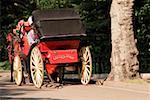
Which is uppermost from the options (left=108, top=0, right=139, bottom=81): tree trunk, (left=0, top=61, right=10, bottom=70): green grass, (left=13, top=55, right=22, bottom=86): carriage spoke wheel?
(left=108, top=0, right=139, bottom=81): tree trunk

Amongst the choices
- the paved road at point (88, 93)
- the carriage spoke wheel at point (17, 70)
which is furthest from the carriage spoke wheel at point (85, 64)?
the carriage spoke wheel at point (17, 70)

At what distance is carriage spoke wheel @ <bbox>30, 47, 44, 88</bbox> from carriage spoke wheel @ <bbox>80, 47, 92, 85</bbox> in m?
1.47

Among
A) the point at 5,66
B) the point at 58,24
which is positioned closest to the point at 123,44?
the point at 58,24

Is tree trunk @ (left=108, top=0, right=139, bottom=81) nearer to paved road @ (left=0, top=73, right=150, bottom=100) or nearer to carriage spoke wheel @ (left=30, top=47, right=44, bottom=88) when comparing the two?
paved road @ (left=0, top=73, right=150, bottom=100)

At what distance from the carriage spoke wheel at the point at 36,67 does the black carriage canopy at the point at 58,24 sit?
597mm

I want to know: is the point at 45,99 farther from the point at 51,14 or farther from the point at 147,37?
the point at 147,37

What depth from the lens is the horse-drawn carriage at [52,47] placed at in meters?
16.8

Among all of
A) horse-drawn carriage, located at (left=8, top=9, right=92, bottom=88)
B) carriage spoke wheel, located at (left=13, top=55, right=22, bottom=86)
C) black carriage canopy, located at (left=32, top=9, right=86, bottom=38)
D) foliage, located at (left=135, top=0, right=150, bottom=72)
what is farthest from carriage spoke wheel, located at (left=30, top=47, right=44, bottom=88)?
foliage, located at (left=135, top=0, right=150, bottom=72)

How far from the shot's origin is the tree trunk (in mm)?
17266

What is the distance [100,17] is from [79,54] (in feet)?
36.0

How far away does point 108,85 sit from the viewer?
1705 centimetres

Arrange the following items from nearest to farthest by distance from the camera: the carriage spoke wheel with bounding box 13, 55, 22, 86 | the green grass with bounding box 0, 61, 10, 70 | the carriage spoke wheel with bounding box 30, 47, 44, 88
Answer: the carriage spoke wheel with bounding box 30, 47, 44, 88, the carriage spoke wheel with bounding box 13, 55, 22, 86, the green grass with bounding box 0, 61, 10, 70

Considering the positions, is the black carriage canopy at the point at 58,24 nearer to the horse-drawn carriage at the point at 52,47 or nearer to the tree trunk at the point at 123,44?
the horse-drawn carriage at the point at 52,47

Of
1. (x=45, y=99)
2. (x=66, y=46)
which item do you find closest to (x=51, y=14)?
(x=66, y=46)
